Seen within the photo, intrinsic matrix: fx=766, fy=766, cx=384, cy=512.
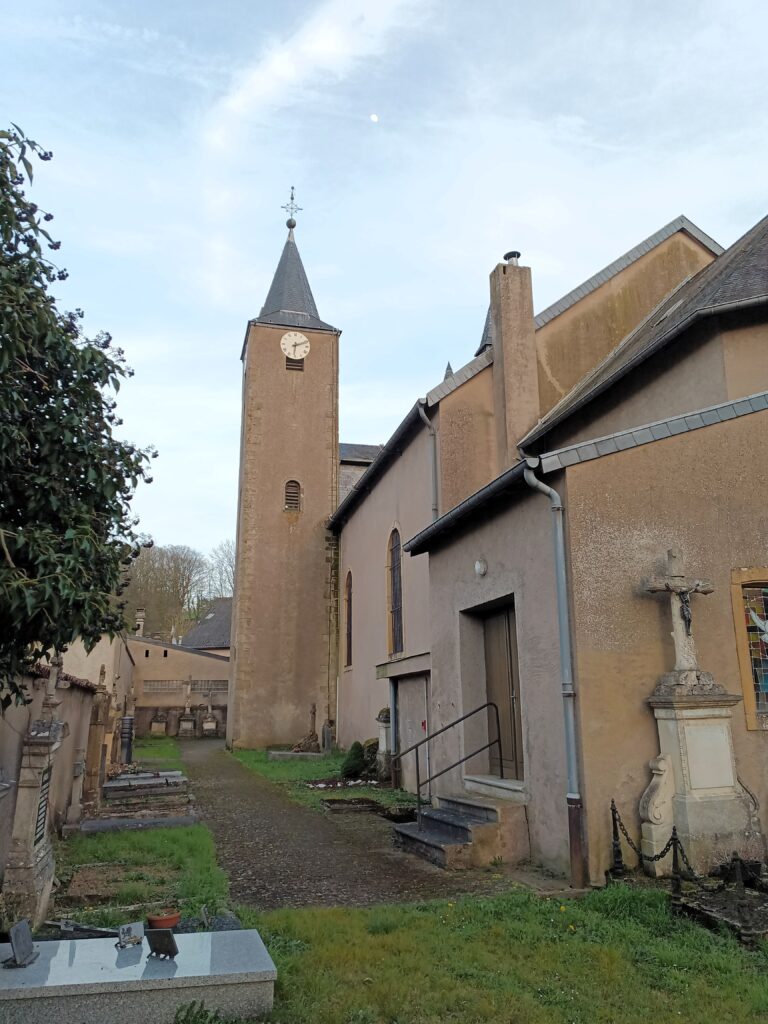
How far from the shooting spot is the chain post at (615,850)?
21.3ft

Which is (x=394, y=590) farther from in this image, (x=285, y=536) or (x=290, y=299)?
(x=290, y=299)

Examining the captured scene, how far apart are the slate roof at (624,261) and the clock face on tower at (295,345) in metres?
12.6

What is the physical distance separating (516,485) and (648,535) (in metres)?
1.39

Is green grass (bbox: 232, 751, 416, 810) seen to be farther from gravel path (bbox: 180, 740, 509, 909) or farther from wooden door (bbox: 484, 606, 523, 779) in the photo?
wooden door (bbox: 484, 606, 523, 779)

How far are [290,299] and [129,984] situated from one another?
26.4 meters

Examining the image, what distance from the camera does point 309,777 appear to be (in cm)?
1588

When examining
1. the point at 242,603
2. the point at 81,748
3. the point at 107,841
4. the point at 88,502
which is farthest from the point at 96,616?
the point at 242,603

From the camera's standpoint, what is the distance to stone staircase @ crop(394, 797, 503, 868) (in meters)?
7.44

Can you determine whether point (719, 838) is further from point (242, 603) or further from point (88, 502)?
point (242, 603)

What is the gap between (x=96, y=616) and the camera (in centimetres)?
404

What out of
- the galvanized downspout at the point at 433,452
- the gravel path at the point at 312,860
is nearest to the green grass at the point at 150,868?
the gravel path at the point at 312,860

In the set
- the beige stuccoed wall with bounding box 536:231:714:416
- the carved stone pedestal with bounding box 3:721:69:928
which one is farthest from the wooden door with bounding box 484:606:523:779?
the beige stuccoed wall with bounding box 536:231:714:416

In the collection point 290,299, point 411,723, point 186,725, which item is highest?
point 290,299

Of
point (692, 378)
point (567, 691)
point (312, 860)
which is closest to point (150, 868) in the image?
point (312, 860)
